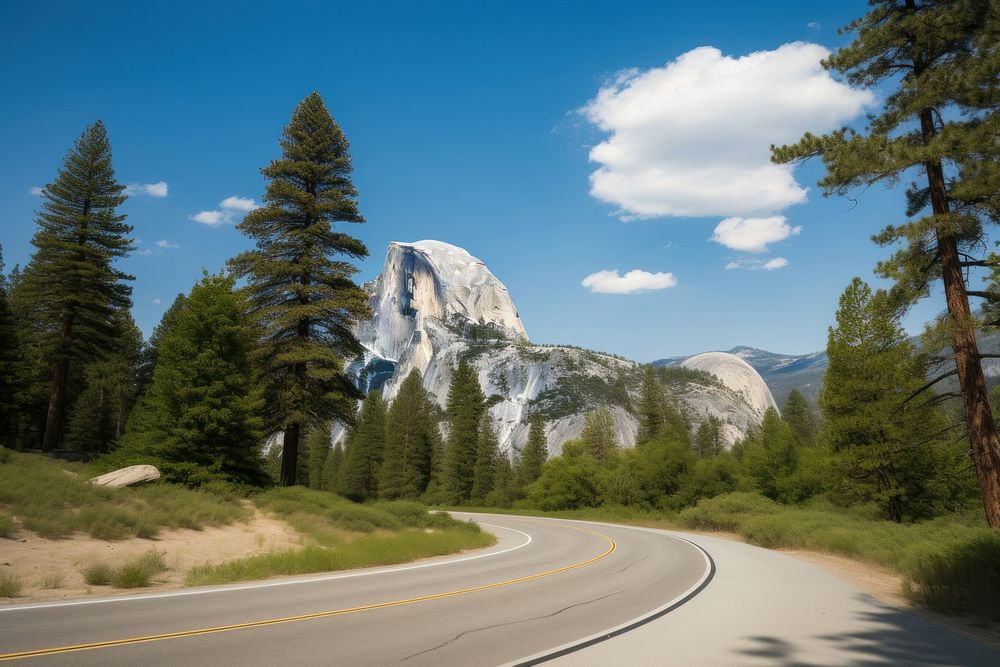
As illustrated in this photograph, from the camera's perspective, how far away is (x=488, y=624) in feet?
24.9

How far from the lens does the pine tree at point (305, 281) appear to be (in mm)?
22656

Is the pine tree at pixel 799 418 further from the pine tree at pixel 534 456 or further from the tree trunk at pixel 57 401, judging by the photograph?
the tree trunk at pixel 57 401

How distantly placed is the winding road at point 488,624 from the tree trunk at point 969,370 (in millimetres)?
3935

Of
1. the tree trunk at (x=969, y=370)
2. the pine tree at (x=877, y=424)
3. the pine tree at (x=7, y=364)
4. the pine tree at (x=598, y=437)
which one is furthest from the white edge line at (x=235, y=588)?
the pine tree at (x=598, y=437)

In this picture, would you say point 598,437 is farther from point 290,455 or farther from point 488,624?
point 488,624

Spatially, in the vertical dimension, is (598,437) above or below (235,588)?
above

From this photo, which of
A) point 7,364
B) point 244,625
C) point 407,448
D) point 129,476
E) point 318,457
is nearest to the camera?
point 244,625

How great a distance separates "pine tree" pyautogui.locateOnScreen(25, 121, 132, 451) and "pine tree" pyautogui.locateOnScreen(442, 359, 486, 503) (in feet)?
119

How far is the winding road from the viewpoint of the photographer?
6020 mm

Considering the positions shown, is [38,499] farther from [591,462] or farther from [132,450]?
[591,462]

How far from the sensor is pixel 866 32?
12.9 metres

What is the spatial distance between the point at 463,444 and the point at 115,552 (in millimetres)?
48734

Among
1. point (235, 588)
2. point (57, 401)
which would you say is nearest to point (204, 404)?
point (235, 588)

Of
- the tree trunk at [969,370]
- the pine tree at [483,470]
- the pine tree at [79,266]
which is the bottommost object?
the pine tree at [483,470]
